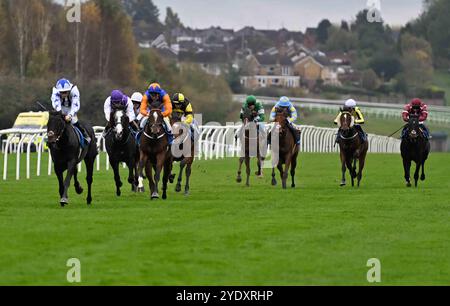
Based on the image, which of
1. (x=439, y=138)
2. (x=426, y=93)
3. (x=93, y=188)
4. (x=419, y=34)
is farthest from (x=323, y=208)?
(x=419, y=34)

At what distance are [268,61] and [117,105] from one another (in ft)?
477

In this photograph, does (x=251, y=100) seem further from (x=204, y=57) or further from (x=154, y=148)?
(x=204, y=57)

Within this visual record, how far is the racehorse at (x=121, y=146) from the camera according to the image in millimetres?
21484

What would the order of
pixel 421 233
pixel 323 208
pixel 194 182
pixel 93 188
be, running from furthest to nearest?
1. pixel 194 182
2. pixel 93 188
3. pixel 323 208
4. pixel 421 233

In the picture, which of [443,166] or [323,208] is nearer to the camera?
[323,208]

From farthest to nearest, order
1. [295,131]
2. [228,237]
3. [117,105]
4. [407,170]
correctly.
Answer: [407,170], [295,131], [117,105], [228,237]

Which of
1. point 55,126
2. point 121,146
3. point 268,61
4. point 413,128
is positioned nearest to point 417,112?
point 413,128

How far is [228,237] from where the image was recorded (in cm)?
1459

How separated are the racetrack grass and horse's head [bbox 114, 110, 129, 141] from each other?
1.02 m

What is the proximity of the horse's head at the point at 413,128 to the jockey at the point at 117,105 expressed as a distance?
6.44 m

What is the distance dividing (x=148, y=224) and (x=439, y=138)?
63.0m

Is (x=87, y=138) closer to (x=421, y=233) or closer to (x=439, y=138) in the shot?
(x=421, y=233)

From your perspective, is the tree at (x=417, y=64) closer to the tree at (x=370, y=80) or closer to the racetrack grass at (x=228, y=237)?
the tree at (x=370, y=80)
